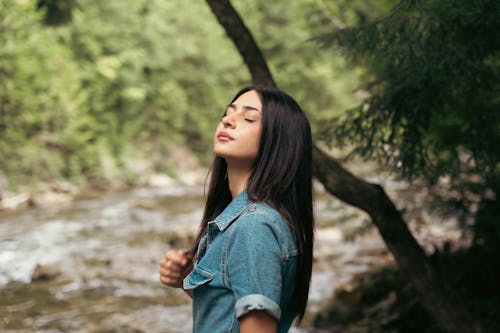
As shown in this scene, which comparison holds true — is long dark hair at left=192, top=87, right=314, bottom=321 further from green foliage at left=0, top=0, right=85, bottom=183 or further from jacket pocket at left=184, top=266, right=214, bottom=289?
green foliage at left=0, top=0, right=85, bottom=183

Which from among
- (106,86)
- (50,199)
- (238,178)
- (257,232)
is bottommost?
(257,232)

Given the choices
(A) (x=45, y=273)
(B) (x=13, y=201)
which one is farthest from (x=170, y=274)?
(B) (x=13, y=201)

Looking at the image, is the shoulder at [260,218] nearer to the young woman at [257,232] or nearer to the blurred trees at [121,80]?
the young woman at [257,232]

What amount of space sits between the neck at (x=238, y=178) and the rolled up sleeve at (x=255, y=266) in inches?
11.6

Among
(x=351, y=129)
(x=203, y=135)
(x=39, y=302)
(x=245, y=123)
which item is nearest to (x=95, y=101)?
(x=203, y=135)

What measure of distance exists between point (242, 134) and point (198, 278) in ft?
1.54

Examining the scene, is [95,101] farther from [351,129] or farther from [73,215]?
[351,129]

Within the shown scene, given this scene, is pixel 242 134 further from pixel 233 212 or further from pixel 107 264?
pixel 107 264

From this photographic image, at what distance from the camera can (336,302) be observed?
5809mm

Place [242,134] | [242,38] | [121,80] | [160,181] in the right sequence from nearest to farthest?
1. [242,134]
2. [242,38]
3. [160,181]
4. [121,80]

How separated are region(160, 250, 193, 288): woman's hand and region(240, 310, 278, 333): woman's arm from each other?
538 mm

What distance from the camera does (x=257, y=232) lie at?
1448 millimetres

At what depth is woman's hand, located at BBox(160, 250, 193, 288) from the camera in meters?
1.92

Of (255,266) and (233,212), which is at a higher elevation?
(233,212)
